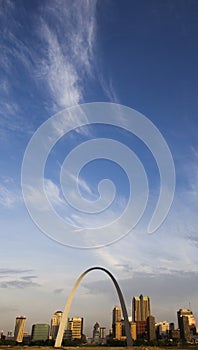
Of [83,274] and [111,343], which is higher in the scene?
[83,274]

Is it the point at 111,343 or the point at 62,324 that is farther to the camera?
the point at 111,343

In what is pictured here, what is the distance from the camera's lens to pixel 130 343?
8675cm

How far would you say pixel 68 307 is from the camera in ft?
275

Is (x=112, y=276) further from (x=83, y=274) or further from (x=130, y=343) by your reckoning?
(x=130, y=343)

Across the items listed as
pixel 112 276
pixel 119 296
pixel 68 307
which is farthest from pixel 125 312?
pixel 68 307

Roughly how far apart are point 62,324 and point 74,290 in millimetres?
9217

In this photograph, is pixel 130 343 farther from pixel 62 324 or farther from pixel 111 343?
pixel 111 343

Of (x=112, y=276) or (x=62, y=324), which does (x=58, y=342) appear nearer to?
(x=62, y=324)

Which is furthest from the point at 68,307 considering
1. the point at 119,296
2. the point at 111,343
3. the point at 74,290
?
the point at 111,343

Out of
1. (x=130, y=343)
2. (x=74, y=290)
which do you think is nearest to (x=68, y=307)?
(x=74, y=290)

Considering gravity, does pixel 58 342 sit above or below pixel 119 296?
below

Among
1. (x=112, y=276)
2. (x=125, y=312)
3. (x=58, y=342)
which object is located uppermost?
(x=112, y=276)

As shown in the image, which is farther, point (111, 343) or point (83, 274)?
point (111, 343)

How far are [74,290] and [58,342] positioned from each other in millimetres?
13172
